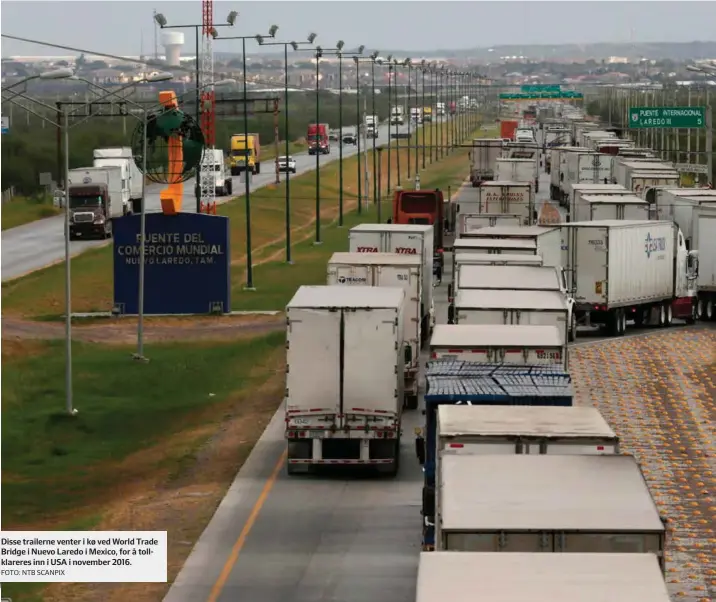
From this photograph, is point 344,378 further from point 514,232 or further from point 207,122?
point 207,122

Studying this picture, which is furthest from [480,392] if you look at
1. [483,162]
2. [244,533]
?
[483,162]

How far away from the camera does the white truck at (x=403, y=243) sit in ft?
169

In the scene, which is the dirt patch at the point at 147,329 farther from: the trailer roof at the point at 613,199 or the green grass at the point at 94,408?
the trailer roof at the point at 613,199

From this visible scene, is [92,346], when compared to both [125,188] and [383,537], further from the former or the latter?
[125,188]

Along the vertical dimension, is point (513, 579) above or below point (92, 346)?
above

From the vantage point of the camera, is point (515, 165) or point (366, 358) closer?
point (366, 358)

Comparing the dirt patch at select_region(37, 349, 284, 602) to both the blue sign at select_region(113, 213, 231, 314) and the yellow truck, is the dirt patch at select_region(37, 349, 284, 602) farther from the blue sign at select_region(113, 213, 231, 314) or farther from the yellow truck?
the yellow truck

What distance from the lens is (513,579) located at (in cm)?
1531

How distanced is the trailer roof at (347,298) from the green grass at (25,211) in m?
73.9

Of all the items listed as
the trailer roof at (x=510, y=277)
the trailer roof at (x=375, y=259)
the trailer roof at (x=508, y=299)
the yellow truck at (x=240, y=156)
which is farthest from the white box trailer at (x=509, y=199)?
the yellow truck at (x=240, y=156)

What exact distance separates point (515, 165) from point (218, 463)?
7761cm

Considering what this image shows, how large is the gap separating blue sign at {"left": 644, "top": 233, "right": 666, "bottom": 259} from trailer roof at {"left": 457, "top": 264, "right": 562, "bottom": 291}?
10.6m

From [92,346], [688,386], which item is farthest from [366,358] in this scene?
[92,346]

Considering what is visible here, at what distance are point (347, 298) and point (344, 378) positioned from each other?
2.08 metres
